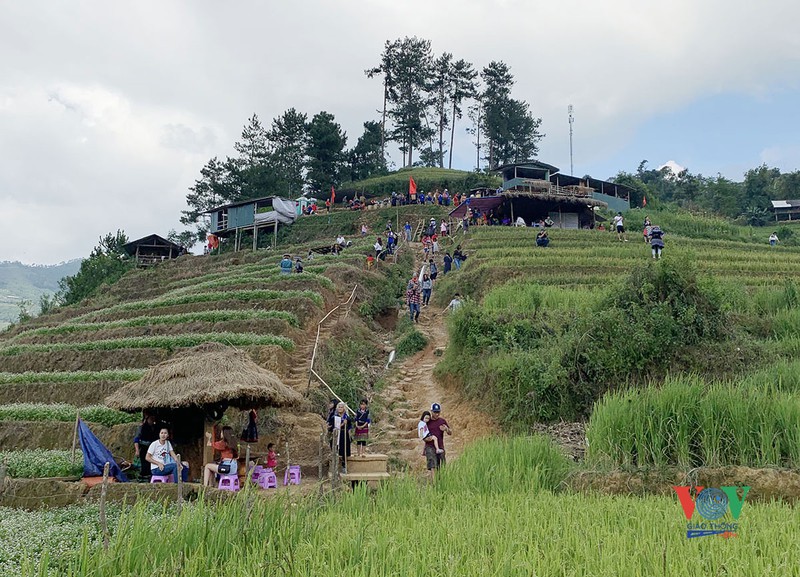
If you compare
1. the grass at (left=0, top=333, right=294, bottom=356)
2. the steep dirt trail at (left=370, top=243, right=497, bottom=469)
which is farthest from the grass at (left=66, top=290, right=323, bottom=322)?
the steep dirt trail at (left=370, top=243, right=497, bottom=469)

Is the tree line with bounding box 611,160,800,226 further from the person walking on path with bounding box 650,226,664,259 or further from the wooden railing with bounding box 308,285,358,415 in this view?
the wooden railing with bounding box 308,285,358,415

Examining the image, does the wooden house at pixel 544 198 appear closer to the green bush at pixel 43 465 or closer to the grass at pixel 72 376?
the grass at pixel 72 376

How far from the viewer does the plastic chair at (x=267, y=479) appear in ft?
37.9

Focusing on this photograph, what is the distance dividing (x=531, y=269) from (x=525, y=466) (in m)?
16.0

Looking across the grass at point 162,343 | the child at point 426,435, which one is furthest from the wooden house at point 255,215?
the child at point 426,435

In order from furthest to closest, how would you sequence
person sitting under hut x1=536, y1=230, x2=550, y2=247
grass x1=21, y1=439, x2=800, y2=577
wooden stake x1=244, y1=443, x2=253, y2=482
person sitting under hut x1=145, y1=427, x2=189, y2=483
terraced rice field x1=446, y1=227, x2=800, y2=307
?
1. person sitting under hut x1=536, y1=230, x2=550, y2=247
2. terraced rice field x1=446, y1=227, x2=800, y2=307
3. person sitting under hut x1=145, y1=427, x2=189, y2=483
4. wooden stake x1=244, y1=443, x2=253, y2=482
5. grass x1=21, y1=439, x2=800, y2=577

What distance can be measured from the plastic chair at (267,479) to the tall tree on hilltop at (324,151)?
159ft

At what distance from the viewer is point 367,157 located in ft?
214

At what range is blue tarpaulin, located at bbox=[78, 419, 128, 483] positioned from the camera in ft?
36.3

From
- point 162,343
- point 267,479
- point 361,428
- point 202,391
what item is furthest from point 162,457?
point 162,343

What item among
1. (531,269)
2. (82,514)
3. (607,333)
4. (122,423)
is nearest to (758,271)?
(531,269)

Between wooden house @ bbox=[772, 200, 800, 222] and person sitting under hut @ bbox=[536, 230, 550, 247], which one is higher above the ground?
wooden house @ bbox=[772, 200, 800, 222]

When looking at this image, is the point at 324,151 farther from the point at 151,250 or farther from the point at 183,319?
the point at 183,319

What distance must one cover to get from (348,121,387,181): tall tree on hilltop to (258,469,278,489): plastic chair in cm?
5355
